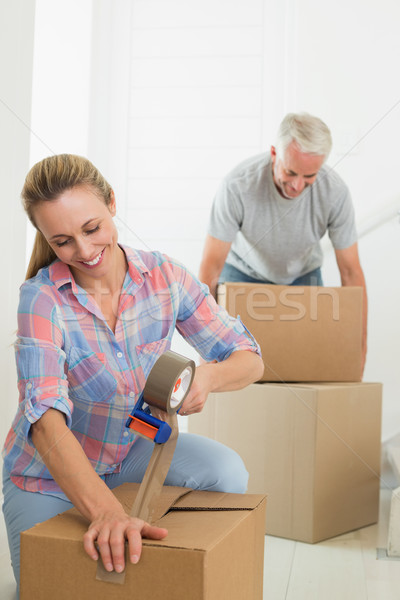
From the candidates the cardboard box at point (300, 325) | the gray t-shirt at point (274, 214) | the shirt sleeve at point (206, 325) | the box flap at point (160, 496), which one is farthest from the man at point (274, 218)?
the box flap at point (160, 496)

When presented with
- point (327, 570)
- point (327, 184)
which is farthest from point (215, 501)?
point (327, 184)

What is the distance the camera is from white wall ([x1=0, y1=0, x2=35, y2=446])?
1619mm

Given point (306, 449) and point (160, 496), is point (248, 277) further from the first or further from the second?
point (160, 496)

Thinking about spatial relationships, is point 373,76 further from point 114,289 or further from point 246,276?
point 114,289

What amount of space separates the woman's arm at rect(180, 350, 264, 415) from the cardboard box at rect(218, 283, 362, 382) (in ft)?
1.82

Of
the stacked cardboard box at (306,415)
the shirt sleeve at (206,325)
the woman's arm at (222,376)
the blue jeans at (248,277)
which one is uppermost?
the shirt sleeve at (206,325)

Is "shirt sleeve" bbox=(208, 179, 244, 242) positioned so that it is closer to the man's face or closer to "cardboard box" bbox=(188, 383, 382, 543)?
the man's face

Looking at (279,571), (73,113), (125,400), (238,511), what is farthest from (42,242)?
(73,113)

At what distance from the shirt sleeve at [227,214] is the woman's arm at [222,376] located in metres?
0.80

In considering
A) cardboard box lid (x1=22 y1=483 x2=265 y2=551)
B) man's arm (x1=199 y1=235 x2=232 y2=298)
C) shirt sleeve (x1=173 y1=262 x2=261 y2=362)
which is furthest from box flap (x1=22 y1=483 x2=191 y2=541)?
man's arm (x1=199 y1=235 x2=232 y2=298)

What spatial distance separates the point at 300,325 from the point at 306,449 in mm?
313

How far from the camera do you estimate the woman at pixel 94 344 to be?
93 centimetres

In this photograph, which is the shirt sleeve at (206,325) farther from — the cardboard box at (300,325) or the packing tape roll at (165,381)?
the cardboard box at (300,325)

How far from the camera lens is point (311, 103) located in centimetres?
241
